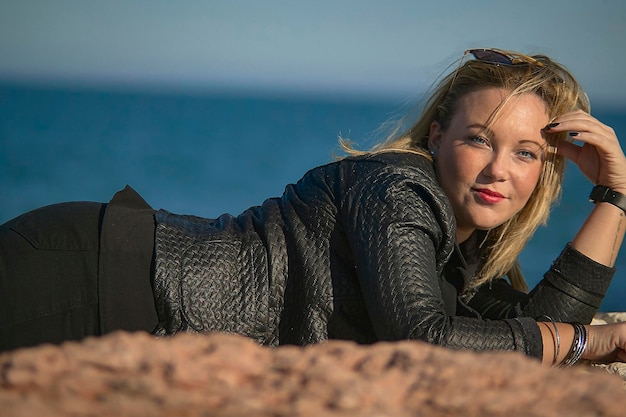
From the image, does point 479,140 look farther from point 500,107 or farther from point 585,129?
point 585,129

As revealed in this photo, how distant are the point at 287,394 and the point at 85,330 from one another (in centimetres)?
148

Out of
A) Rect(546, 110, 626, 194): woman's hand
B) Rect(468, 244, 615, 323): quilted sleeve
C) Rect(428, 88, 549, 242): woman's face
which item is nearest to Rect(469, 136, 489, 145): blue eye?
Rect(428, 88, 549, 242): woman's face

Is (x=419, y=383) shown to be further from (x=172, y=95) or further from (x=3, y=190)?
(x=172, y=95)

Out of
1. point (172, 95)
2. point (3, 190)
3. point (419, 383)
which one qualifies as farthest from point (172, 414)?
point (172, 95)

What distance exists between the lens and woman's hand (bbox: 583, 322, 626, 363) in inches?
102

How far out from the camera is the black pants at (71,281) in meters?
2.44

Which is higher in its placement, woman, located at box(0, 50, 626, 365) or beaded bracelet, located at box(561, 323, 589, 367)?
woman, located at box(0, 50, 626, 365)

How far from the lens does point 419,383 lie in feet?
3.92

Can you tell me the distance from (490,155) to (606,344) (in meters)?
0.72

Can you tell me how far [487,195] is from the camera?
2900 mm

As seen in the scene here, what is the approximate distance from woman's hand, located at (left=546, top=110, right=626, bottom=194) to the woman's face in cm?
10

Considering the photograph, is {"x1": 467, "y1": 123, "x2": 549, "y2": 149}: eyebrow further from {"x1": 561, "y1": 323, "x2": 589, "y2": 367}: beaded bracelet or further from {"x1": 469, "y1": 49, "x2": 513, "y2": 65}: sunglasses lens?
{"x1": 561, "y1": 323, "x2": 589, "y2": 367}: beaded bracelet

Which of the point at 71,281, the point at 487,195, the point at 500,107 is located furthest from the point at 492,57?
the point at 71,281

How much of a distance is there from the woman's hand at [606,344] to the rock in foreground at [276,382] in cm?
135
